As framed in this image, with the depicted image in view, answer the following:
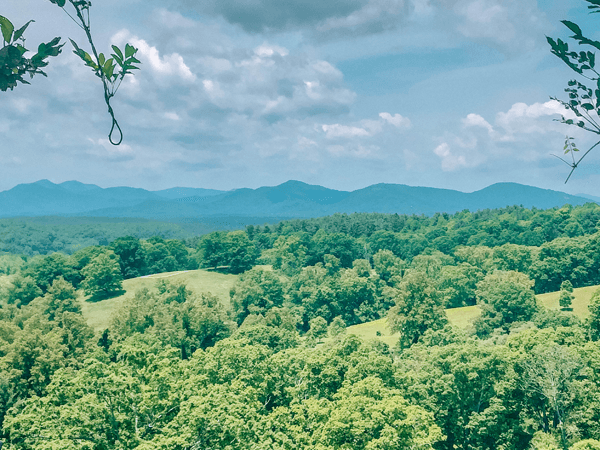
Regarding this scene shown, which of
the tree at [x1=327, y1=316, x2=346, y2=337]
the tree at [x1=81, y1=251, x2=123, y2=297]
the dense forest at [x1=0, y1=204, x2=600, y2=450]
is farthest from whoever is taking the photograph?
the tree at [x1=81, y1=251, x2=123, y2=297]

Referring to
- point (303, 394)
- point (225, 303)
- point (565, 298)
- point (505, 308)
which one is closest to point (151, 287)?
point (225, 303)

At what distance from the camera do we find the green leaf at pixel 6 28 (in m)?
3.60

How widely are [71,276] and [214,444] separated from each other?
82.8 metres

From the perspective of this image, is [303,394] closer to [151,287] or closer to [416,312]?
[416,312]

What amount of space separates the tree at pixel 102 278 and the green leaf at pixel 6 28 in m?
87.1

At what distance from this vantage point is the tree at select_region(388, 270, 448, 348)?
1893 inches

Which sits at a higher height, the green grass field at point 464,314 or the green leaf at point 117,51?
the green leaf at point 117,51

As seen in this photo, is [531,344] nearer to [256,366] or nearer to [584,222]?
[256,366]

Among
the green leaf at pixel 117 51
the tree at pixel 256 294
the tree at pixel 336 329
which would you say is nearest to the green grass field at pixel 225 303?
the tree at pixel 336 329

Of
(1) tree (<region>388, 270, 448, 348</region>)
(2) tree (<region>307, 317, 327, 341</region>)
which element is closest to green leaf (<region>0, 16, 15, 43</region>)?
Answer: (1) tree (<region>388, 270, 448, 348</region>)

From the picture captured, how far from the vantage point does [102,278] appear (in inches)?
3258

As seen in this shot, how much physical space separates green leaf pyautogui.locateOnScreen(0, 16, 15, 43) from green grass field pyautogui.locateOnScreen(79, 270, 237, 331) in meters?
66.2

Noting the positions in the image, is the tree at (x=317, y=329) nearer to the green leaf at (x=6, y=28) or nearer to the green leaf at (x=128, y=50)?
the green leaf at (x=128, y=50)

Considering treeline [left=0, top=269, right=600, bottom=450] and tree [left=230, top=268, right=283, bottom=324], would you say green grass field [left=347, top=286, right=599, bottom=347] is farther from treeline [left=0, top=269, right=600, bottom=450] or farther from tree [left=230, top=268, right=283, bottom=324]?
treeline [left=0, top=269, right=600, bottom=450]
